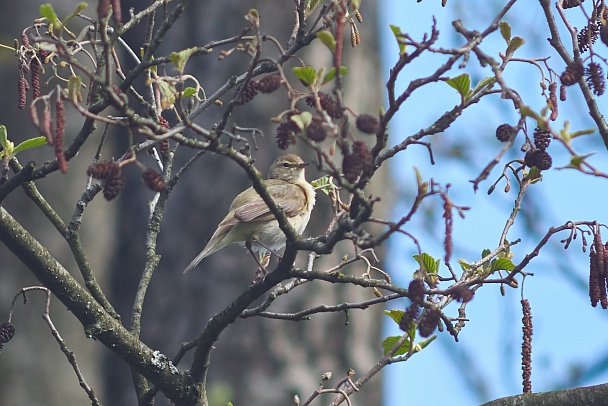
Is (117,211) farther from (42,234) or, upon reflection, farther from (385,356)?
(385,356)

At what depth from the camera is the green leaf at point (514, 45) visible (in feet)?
7.47

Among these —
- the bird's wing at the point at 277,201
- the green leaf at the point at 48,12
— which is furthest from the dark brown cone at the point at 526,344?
the bird's wing at the point at 277,201

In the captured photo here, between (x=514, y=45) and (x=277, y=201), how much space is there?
8.00 ft

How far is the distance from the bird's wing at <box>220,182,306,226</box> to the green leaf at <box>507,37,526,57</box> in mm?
2312

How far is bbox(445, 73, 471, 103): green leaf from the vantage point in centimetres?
208

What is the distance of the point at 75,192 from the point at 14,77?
1.19 metres

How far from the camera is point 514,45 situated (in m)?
2.29

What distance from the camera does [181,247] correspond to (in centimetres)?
656

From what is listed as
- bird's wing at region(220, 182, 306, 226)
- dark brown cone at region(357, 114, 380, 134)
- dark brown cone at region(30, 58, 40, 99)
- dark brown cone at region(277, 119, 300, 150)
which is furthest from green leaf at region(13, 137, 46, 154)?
bird's wing at region(220, 182, 306, 226)

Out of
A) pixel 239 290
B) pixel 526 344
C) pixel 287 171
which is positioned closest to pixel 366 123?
pixel 526 344

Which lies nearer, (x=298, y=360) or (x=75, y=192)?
(x=298, y=360)

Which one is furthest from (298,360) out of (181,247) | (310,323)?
(181,247)

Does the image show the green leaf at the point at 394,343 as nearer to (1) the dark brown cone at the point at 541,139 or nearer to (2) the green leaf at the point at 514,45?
(1) the dark brown cone at the point at 541,139

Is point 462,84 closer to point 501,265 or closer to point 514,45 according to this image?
point 514,45
